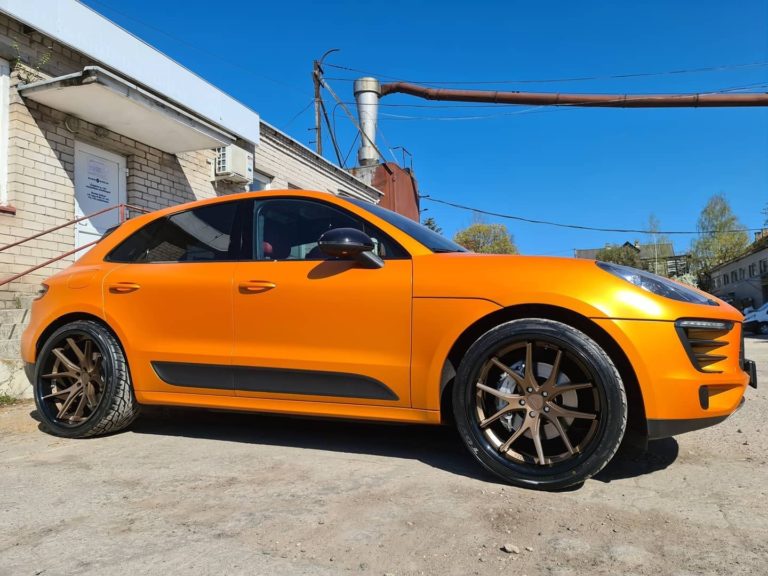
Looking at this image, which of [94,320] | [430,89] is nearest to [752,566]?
[94,320]

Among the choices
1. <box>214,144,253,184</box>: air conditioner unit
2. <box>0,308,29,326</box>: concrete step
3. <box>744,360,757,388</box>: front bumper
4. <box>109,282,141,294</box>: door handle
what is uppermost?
<box>214,144,253,184</box>: air conditioner unit

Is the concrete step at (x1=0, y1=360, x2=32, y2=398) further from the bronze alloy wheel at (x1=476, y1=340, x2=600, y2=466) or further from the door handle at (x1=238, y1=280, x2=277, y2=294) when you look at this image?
the bronze alloy wheel at (x1=476, y1=340, x2=600, y2=466)

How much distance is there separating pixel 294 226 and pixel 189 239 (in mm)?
794

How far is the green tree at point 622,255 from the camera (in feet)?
214

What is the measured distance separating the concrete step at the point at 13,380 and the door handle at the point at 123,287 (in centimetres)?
242

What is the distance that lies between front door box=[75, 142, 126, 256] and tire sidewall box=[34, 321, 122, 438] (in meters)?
4.76

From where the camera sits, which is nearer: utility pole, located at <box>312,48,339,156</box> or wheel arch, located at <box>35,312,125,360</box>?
wheel arch, located at <box>35,312,125,360</box>

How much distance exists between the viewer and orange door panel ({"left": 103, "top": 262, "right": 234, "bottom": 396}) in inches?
133

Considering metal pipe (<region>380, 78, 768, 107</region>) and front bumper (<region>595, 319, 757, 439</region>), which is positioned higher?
metal pipe (<region>380, 78, 768, 107</region>)

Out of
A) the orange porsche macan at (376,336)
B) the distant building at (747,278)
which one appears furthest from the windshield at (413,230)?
the distant building at (747,278)

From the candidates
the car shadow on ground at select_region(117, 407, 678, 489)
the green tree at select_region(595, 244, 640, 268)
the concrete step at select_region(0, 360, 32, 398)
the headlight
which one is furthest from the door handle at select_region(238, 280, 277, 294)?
the green tree at select_region(595, 244, 640, 268)

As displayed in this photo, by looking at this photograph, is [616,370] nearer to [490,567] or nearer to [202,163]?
[490,567]

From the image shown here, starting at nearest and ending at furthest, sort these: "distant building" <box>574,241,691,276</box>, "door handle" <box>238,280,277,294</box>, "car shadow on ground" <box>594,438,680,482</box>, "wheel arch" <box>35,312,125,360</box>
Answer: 1. "car shadow on ground" <box>594,438,680,482</box>
2. "door handle" <box>238,280,277,294</box>
3. "wheel arch" <box>35,312,125,360</box>
4. "distant building" <box>574,241,691,276</box>

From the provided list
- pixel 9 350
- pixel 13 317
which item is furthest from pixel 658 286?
pixel 13 317
